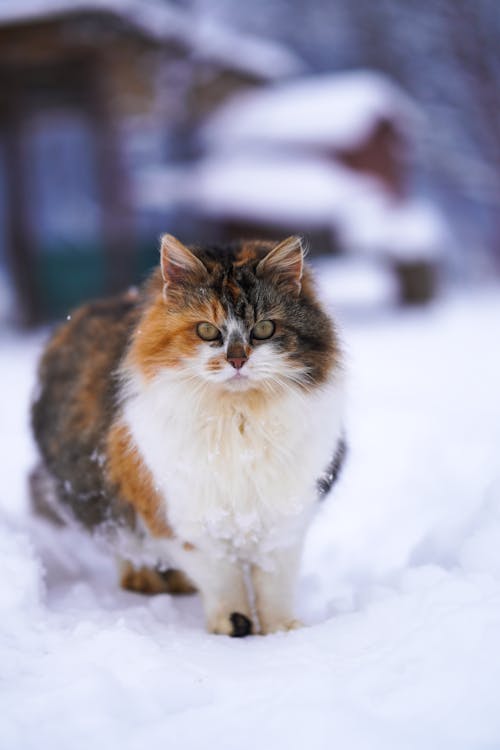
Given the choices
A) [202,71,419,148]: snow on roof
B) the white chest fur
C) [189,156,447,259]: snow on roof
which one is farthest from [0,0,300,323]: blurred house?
the white chest fur

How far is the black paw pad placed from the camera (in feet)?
7.53

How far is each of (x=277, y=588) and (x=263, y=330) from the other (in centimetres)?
87

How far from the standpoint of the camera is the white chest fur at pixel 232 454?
6.89 ft

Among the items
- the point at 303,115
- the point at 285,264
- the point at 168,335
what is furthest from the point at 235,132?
the point at 168,335

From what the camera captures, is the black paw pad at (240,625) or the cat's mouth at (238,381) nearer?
the cat's mouth at (238,381)

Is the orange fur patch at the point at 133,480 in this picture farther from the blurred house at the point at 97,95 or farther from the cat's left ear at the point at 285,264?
the blurred house at the point at 97,95

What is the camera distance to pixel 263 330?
6.88 feet

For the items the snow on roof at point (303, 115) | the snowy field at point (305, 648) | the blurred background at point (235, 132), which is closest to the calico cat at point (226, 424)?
the snowy field at point (305, 648)

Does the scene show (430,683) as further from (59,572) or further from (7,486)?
(7,486)

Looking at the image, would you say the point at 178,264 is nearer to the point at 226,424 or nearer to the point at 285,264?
the point at 285,264

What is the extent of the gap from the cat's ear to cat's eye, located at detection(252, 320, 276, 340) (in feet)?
0.81

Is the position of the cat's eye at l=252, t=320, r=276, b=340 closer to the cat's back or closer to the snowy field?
the snowy field

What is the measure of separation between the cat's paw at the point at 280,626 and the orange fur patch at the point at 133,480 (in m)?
0.44

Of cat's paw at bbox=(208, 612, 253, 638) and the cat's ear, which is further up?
the cat's ear
